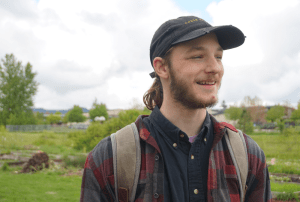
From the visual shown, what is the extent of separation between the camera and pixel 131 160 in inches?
61.1

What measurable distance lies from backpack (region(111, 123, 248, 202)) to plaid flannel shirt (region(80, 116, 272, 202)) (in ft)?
0.11

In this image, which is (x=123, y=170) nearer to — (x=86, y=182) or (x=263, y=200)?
(x=86, y=182)

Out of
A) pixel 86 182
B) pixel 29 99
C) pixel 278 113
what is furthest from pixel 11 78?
pixel 86 182

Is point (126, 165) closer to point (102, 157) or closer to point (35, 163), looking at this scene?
point (102, 157)

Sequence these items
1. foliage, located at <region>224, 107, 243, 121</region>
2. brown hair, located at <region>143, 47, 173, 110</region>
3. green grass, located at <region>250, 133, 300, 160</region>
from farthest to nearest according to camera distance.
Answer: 1. foliage, located at <region>224, 107, 243, 121</region>
2. green grass, located at <region>250, 133, 300, 160</region>
3. brown hair, located at <region>143, 47, 173, 110</region>

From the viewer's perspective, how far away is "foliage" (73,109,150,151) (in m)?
9.91

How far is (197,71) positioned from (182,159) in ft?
1.97

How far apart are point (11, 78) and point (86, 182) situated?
46824mm

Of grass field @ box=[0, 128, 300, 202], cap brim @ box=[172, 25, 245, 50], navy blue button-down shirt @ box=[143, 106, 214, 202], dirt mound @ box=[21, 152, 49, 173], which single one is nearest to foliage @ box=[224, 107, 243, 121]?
grass field @ box=[0, 128, 300, 202]

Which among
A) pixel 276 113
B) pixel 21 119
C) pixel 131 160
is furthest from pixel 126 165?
pixel 21 119

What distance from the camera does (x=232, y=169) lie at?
62.8 inches

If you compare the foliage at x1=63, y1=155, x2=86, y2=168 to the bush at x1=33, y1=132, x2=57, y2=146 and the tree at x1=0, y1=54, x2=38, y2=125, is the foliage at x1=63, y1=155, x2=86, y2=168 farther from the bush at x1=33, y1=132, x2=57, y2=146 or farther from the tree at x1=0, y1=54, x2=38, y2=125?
the tree at x1=0, y1=54, x2=38, y2=125

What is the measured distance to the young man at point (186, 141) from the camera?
1.54 metres

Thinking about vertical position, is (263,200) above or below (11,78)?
below
